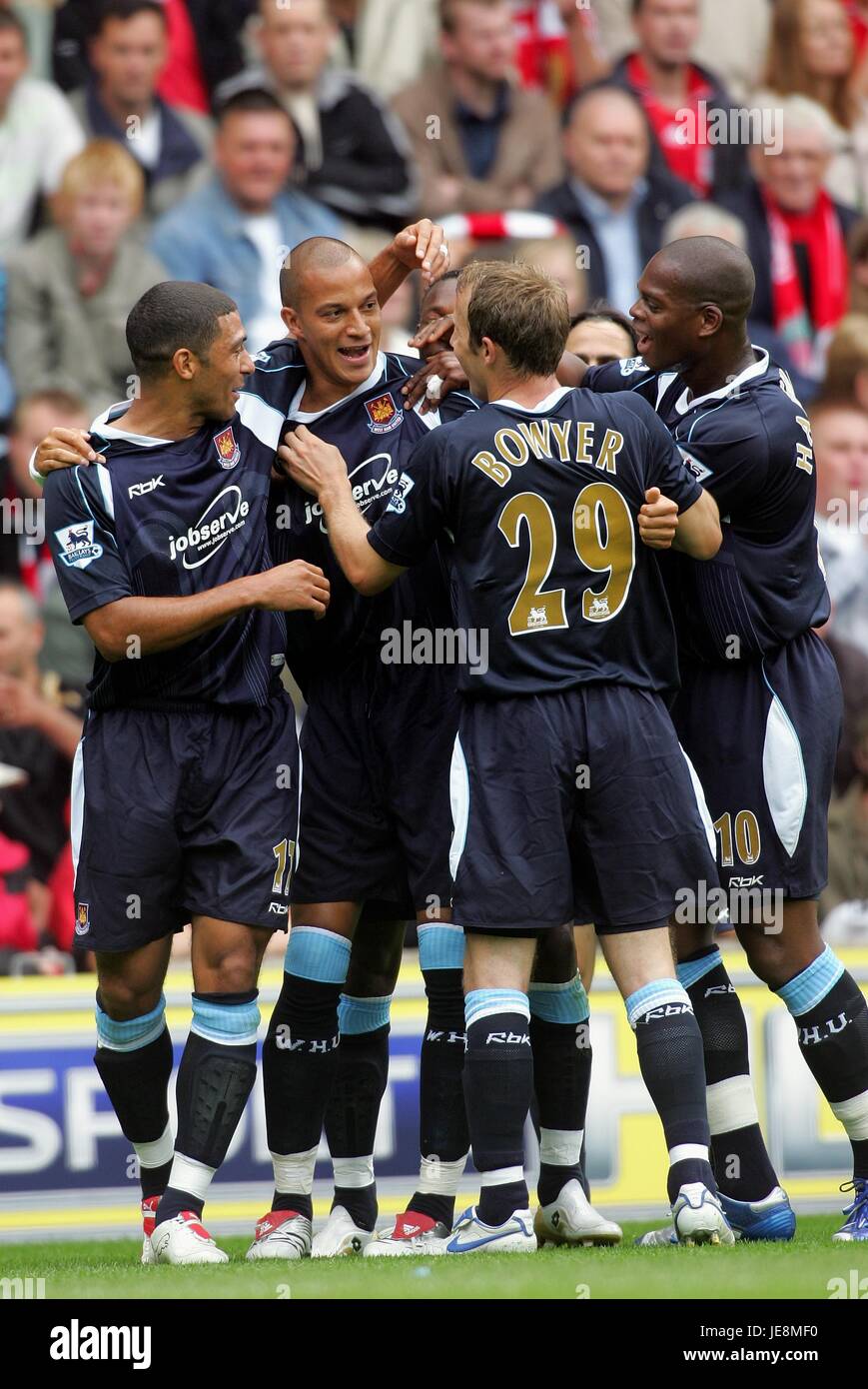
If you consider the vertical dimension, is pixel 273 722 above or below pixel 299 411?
below

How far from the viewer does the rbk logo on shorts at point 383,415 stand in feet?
16.4

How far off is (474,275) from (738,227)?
19.8ft

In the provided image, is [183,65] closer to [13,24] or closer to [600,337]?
[13,24]

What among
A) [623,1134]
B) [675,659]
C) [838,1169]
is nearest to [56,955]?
[623,1134]

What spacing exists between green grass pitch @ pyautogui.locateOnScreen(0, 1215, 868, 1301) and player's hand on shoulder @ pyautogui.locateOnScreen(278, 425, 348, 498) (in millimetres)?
1928

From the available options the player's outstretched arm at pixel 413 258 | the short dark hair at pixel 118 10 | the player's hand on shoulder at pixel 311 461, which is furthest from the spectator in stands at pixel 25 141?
the player's hand on shoulder at pixel 311 461

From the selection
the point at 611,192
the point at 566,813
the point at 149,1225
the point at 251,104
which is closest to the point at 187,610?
the point at 566,813

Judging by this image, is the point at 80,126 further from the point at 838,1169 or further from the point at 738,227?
the point at 838,1169

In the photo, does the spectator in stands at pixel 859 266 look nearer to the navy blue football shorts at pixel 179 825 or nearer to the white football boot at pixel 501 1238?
the navy blue football shorts at pixel 179 825

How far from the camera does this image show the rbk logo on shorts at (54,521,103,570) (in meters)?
4.54

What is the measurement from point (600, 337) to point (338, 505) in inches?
69.6

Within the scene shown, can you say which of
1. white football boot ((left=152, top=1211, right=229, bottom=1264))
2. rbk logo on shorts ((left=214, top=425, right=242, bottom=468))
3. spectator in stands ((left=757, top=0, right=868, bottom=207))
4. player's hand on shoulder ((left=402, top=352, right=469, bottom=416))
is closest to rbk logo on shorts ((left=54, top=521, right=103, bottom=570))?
rbk logo on shorts ((left=214, top=425, right=242, bottom=468))

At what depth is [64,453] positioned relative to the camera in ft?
15.0

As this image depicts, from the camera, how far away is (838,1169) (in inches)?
271
